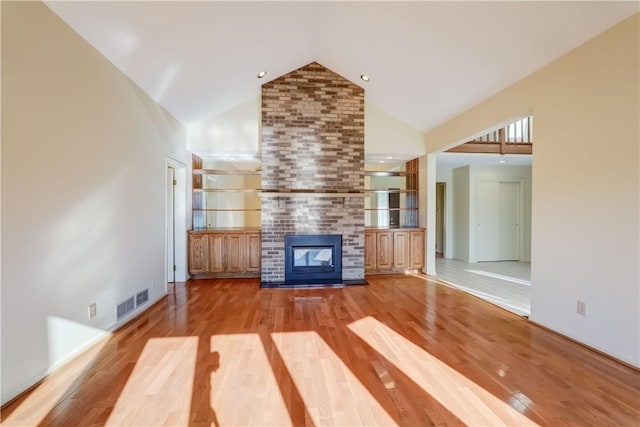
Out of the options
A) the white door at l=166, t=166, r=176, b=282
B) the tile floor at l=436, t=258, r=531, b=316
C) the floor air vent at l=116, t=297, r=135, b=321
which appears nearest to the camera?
the floor air vent at l=116, t=297, r=135, b=321

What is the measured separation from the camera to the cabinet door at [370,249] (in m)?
5.45

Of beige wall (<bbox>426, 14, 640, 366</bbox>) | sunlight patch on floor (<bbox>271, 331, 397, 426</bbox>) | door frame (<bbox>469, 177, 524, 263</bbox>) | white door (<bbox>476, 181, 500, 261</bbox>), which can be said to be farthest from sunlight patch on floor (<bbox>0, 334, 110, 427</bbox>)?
white door (<bbox>476, 181, 500, 261</bbox>)

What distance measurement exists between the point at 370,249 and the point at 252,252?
87.5 inches

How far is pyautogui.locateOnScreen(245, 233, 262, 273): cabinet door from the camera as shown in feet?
16.9

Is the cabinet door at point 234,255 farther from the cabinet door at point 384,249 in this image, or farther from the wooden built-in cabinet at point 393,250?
the cabinet door at point 384,249

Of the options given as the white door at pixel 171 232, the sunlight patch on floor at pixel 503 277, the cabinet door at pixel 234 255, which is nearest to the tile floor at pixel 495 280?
the sunlight patch on floor at pixel 503 277

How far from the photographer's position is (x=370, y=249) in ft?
Result: 17.9

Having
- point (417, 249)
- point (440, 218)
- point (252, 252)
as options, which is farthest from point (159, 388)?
point (440, 218)

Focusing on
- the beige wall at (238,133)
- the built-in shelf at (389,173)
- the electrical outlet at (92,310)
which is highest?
the beige wall at (238,133)

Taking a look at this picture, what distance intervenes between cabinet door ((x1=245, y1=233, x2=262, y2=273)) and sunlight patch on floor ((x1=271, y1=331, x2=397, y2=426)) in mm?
2630

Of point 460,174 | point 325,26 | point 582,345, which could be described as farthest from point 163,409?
point 460,174

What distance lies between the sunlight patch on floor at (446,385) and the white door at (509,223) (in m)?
5.70

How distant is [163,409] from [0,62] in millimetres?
2336

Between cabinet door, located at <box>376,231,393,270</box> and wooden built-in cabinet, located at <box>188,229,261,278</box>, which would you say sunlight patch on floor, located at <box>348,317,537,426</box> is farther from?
wooden built-in cabinet, located at <box>188,229,261,278</box>
